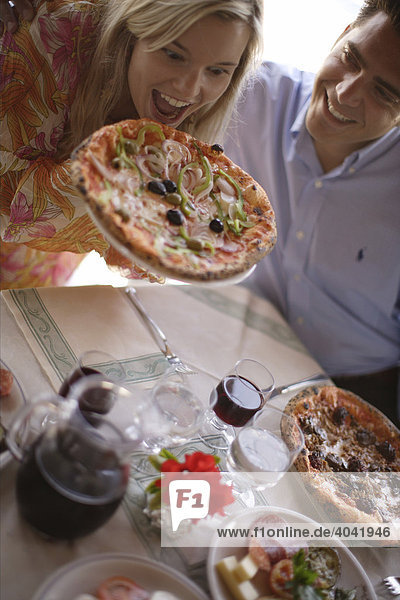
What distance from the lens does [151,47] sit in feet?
3.94

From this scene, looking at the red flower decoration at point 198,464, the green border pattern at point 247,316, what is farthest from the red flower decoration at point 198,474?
the green border pattern at point 247,316

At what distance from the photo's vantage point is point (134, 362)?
1.30 meters

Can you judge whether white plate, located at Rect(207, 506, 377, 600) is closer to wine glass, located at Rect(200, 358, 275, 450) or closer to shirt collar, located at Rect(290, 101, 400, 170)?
wine glass, located at Rect(200, 358, 275, 450)

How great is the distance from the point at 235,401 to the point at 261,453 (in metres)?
0.17

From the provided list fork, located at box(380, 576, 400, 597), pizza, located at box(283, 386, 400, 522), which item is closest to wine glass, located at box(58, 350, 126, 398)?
pizza, located at box(283, 386, 400, 522)

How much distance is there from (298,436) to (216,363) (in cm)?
40

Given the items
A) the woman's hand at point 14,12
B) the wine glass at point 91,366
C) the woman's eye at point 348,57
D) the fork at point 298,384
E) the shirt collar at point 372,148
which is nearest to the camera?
the wine glass at point 91,366

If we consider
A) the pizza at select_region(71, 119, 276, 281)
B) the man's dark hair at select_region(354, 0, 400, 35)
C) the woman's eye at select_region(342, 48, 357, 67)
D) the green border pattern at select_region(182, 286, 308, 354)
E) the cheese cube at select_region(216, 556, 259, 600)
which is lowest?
the green border pattern at select_region(182, 286, 308, 354)

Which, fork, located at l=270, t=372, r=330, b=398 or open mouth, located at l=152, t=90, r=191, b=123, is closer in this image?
open mouth, located at l=152, t=90, r=191, b=123

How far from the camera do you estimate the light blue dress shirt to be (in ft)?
6.63

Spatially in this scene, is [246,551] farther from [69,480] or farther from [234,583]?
[69,480]

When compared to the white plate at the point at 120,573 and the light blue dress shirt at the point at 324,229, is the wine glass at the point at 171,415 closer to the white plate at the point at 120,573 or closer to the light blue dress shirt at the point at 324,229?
the white plate at the point at 120,573

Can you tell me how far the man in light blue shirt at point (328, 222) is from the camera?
2006mm

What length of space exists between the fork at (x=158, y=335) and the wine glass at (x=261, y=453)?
35 centimetres
